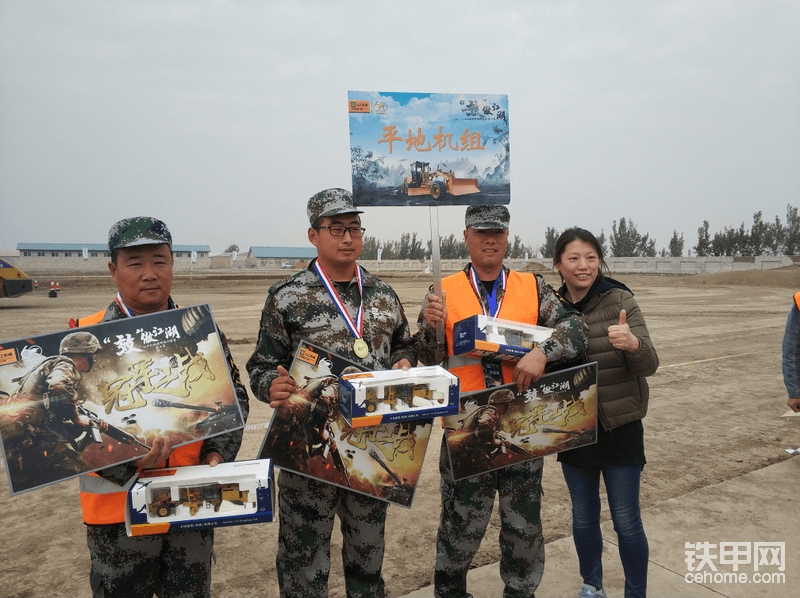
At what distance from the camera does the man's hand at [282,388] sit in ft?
7.94

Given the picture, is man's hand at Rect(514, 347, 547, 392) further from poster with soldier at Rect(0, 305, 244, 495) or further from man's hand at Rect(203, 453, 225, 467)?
man's hand at Rect(203, 453, 225, 467)

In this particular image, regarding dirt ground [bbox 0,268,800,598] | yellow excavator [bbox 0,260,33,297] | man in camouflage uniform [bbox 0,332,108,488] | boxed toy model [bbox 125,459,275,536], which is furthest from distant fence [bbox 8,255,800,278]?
man in camouflage uniform [bbox 0,332,108,488]

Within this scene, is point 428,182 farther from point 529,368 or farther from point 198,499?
point 198,499

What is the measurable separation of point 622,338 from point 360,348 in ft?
4.70

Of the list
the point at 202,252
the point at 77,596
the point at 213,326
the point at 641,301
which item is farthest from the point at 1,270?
the point at 202,252

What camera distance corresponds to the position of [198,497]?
82.3 inches

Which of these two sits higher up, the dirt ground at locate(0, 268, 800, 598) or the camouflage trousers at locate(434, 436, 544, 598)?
the camouflage trousers at locate(434, 436, 544, 598)

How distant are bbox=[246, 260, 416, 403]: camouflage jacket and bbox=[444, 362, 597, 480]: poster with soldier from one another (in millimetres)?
514

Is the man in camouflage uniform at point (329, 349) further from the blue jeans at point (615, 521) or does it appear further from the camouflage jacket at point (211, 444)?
the blue jeans at point (615, 521)

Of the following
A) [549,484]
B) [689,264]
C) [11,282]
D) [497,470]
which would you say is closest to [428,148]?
[497,470]

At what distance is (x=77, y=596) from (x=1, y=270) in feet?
78.4

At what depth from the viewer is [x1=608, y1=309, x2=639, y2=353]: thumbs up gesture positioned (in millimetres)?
2775

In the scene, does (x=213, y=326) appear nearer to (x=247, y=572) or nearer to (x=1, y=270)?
(x=247, y=572)

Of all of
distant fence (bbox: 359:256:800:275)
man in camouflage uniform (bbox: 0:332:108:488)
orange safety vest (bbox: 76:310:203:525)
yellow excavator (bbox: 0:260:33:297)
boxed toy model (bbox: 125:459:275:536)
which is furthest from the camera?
distant fence (bbox: 359:256:800:275)
